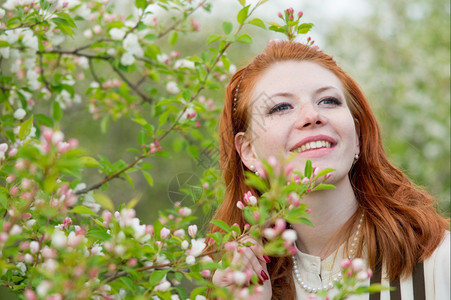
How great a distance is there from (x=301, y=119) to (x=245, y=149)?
16.9 inches

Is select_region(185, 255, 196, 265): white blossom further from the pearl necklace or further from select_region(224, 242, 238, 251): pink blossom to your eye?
the pearl necklace

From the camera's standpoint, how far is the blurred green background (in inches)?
331

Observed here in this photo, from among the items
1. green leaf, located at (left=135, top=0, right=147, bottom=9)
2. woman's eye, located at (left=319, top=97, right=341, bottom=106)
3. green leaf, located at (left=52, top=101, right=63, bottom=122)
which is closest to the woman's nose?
woman's eye, located at (left=319, top=97, right=341, bottom=106)

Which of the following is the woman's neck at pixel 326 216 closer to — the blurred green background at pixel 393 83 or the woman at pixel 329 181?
the woman at pixel 329 181

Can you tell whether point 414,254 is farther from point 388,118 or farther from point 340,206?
point 388,118

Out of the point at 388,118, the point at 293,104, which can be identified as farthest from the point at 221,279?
the point at 388,118

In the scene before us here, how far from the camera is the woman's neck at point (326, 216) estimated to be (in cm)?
212

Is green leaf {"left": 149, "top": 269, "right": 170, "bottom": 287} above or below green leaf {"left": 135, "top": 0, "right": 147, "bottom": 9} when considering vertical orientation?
below

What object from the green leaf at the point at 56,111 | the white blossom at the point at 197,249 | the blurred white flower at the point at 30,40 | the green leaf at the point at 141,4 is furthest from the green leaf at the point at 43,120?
the white blossom at the point at 197,249

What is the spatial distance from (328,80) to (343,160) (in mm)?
390

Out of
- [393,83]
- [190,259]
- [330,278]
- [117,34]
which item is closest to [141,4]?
[117,34]

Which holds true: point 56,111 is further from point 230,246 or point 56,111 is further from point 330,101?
point 230,246

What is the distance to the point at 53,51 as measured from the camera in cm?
293

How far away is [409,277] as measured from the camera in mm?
1905
